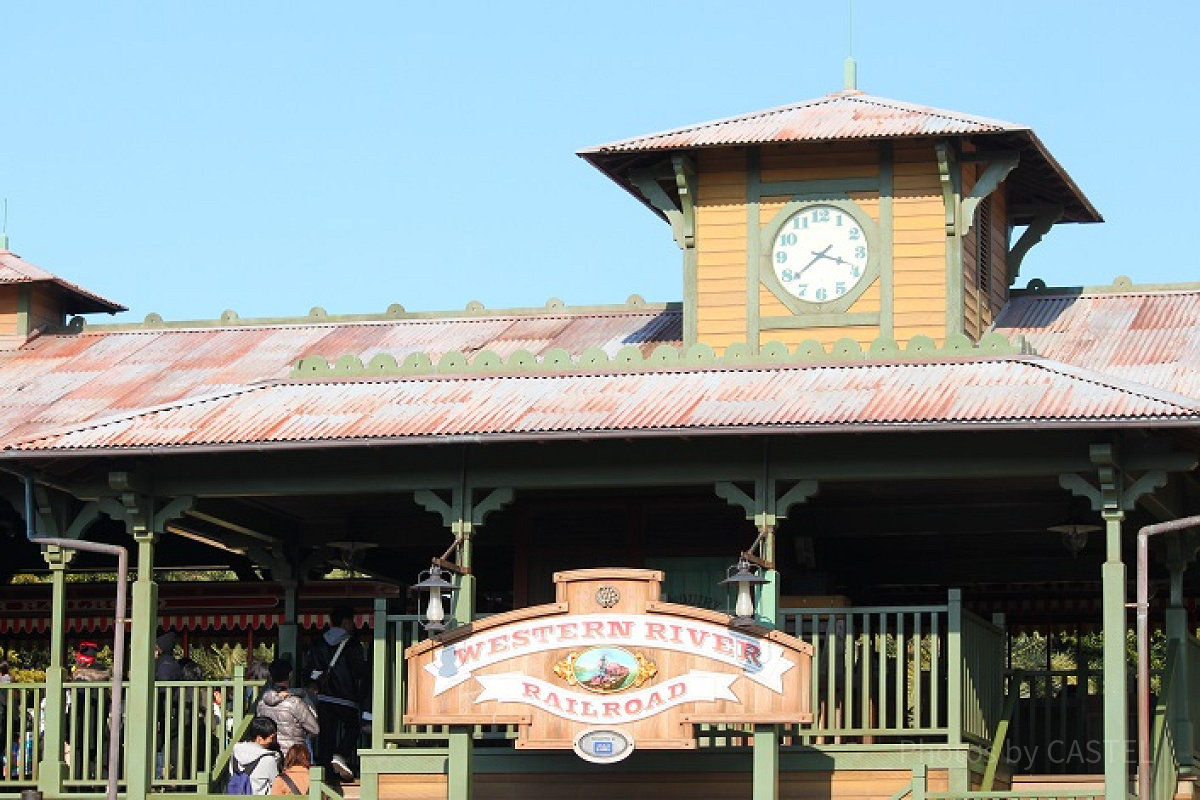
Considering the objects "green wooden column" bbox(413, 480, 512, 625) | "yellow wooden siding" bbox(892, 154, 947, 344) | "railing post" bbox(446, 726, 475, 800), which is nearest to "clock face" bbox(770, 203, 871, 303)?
"yellow wooden siding" bbox(892, 154, 947, 344)

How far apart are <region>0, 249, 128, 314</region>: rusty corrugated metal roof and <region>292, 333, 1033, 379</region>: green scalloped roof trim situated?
7831 mm

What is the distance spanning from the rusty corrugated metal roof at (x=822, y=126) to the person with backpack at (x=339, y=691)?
6017 mm

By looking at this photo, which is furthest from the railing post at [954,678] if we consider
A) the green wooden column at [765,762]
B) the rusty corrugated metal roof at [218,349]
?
the rusty corrugated metal roof at [218,349]

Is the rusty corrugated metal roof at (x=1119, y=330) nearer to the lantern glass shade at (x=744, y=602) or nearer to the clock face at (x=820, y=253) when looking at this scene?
the clock face at (x=820, y=253)

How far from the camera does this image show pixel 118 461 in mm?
24312

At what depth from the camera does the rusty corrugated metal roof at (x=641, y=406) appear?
72.0 feet

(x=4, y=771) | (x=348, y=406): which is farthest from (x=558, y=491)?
(x=4, y=771)

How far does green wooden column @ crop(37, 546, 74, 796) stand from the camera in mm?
24812

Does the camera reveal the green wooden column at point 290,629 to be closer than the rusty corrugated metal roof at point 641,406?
No

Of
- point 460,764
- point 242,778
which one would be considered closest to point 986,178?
point 460,764

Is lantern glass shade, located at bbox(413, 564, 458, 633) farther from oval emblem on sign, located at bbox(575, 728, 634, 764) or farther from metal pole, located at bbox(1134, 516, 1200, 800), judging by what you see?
metal pole, located at bbox(1134, 516, 1200, 800)

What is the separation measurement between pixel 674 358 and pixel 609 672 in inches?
150

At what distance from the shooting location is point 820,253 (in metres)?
26.9

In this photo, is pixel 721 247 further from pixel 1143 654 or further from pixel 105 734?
pixel 105 734
